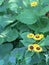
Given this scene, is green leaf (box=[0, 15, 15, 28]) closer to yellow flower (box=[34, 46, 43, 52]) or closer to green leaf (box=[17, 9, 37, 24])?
green leaf (box=[17, 9, 37, 24])

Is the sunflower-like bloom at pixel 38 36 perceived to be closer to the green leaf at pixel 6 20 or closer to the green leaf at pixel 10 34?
the green leaf at pixel 10 34

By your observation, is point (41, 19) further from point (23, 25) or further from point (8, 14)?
point (8, 14)

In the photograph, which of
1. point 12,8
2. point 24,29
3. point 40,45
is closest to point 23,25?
point 24,29

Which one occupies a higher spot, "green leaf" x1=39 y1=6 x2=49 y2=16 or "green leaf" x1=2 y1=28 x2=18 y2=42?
"green leaf" x1=39 y1=6 x2=49 y2=16

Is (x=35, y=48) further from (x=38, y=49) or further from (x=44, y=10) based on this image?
(x=44, y=10)

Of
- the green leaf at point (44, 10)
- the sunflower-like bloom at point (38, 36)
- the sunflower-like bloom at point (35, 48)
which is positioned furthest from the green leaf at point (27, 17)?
the sunflower-like bloom at point (35, 48)

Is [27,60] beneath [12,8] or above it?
beneath

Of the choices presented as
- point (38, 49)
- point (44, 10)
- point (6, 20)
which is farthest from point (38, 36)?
point (6, 20)

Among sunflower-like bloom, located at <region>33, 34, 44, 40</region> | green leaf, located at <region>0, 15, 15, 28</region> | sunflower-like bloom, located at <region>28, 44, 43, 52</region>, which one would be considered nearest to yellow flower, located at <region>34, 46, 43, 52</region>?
sunflower-like bloom, located at <region>28, 44, 43, 52</region>
